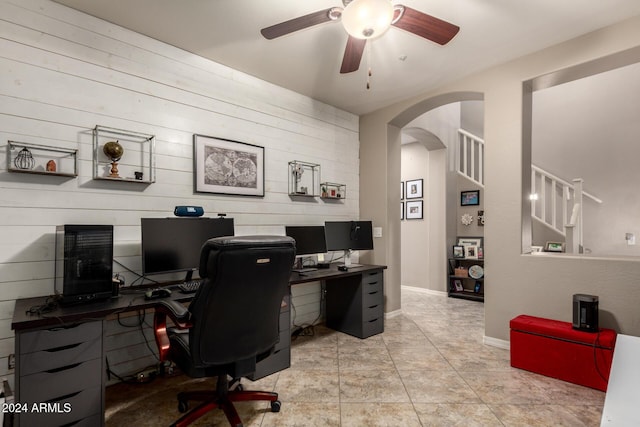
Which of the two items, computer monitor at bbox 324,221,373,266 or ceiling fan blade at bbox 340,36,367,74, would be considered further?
computer monitor at bbox 324,221,373,266

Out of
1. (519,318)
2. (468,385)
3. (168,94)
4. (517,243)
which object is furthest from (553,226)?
(168,94)

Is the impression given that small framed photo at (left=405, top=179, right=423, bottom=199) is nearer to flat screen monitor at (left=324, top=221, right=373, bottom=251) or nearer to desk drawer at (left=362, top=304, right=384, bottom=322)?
flat screen monitor at (left=324, top=221, right=373, bottom=251)

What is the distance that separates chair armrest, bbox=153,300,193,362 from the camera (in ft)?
5.28

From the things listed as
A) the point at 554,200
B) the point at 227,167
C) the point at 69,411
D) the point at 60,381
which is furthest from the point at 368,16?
the point at 554,200

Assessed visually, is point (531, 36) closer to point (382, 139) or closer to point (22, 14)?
point (382, 139)

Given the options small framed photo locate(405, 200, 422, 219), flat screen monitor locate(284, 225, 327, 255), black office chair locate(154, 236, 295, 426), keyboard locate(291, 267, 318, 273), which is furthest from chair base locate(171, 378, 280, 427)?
small framed photo locate(405, 200, 422, 219)

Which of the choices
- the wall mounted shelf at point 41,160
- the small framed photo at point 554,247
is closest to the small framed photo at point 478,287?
the small framed photo at point 554,247

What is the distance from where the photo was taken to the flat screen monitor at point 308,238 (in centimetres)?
331

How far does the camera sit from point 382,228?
4.10 metres

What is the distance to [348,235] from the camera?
12.5 feet

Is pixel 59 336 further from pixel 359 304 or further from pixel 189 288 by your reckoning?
pixel 359 304

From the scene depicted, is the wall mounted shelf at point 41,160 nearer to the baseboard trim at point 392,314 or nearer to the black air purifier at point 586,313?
the baseboard trim at point 392,314

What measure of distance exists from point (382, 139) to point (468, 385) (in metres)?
2.92

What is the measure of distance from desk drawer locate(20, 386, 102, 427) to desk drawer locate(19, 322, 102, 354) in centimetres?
28
